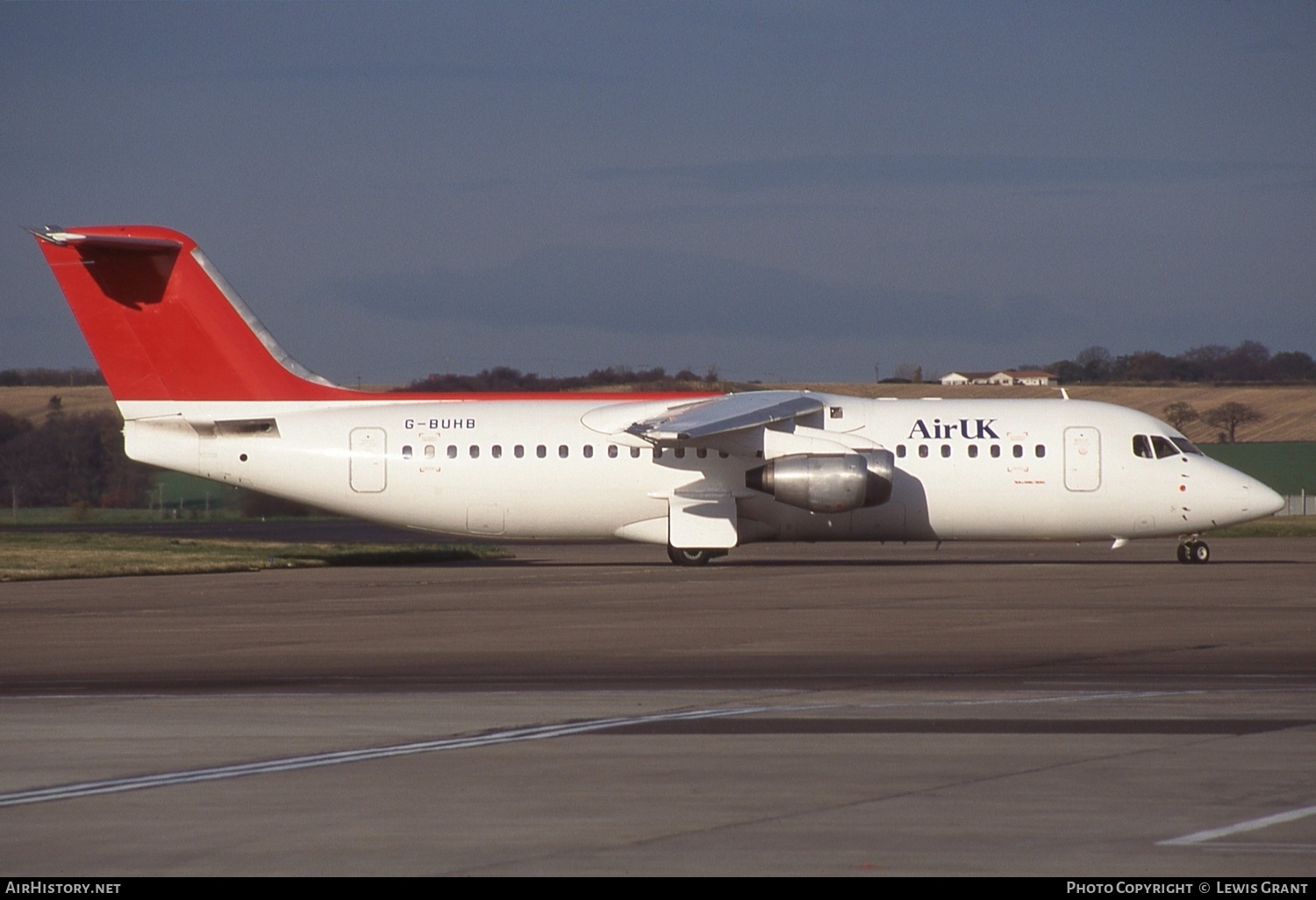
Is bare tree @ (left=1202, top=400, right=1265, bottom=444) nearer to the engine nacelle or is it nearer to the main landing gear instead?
the main landing gear

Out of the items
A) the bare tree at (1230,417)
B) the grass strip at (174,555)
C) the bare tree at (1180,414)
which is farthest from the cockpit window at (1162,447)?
the bare tree at (1180,414)

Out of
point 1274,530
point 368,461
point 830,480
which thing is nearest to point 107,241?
point 368,461

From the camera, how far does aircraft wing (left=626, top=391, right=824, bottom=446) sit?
3117 cm

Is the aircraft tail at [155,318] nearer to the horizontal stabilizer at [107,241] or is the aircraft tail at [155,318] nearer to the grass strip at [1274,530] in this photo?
the horizontal stabilizer at [107,241]

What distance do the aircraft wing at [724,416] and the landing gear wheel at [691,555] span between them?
2486 mm

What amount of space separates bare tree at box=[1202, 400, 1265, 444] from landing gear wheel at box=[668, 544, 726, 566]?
191 feet

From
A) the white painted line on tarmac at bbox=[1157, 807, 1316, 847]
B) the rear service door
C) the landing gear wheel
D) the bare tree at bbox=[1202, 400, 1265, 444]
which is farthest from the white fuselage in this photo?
the bare tree at bbox=[1202, 400, 1265, 444]

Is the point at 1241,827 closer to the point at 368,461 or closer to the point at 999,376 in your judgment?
the point at 368,461

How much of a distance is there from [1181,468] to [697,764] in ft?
83.4

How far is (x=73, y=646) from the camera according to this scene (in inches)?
729

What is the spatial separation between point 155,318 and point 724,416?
12.1 meters
